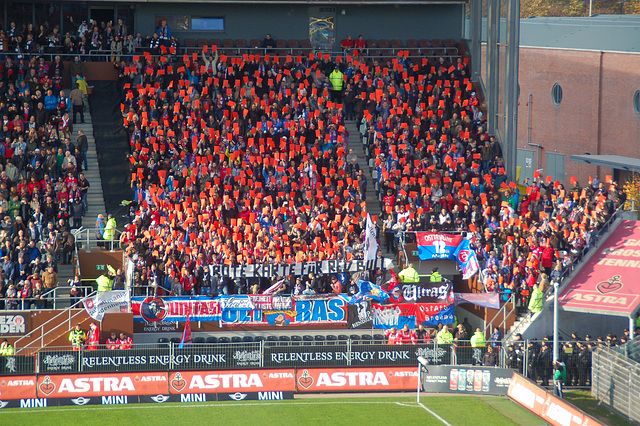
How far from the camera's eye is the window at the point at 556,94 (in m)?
50.7

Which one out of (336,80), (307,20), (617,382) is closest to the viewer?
(617,382)

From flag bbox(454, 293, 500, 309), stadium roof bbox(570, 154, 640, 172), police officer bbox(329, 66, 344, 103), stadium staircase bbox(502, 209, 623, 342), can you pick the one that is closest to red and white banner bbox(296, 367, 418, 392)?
stadium staircase bbox(502, 209, 623, 342)

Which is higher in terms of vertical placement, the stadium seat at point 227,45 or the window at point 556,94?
the stadium seat at point 227,45

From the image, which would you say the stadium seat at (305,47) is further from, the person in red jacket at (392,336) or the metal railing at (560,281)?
the person in red jacket at (392,336)

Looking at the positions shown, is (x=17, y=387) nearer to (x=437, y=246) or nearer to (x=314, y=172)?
(x=314, y=172)

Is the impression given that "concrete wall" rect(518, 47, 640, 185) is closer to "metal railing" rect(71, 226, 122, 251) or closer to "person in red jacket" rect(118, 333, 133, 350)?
"metal railing" rect(71, 226, 122, 251)

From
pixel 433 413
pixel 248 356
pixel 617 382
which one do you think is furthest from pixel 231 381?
pixel 617 382

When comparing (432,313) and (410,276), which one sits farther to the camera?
Answer: (410,276)

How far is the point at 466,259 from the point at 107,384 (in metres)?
11.7

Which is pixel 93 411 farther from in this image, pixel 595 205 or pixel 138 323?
pixel 595 205

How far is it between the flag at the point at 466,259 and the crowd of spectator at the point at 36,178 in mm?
12198

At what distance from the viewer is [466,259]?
31.4 meters

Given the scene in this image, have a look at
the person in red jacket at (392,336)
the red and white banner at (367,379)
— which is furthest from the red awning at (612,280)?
the red and white banner at (367,379)

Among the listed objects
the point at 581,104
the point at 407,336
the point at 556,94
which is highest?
the point at 556,94
